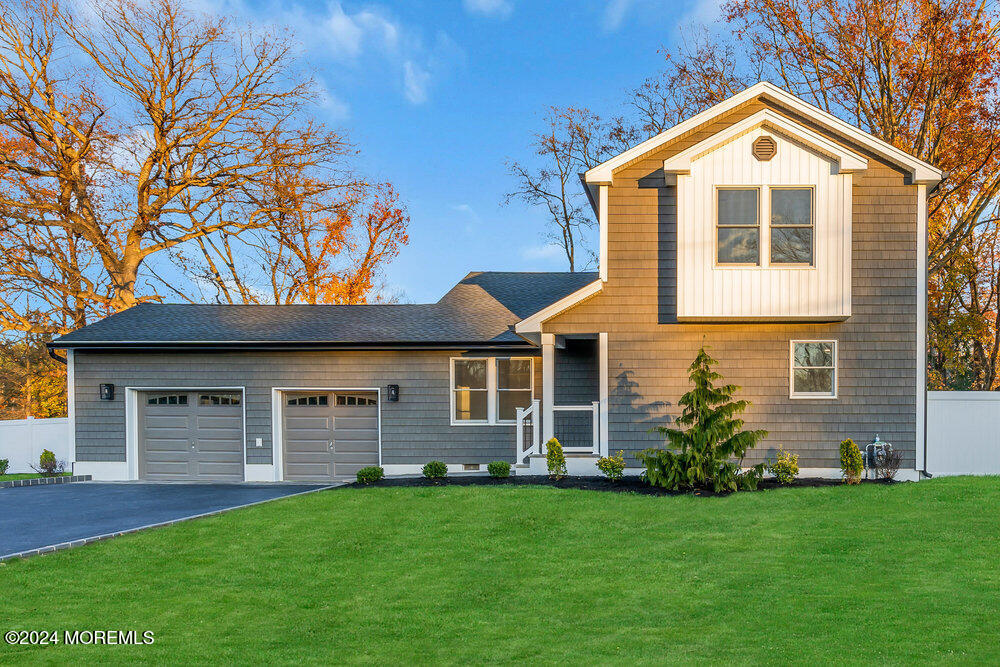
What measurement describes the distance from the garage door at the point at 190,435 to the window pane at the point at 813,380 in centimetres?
1214

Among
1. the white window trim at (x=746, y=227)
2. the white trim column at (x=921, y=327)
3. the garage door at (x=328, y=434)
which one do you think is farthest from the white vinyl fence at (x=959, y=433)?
the garage door at (x=328, y=434)

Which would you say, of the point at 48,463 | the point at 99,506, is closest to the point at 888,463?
the point at 99,506

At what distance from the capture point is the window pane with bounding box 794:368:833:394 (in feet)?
43.5

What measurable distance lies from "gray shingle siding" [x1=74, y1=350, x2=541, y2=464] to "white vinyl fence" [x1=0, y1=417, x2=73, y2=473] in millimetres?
4195

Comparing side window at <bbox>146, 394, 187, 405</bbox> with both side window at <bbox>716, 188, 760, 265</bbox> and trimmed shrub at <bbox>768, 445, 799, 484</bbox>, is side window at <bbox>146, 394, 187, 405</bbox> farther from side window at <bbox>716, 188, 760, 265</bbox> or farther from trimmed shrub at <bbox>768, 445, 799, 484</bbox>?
trimmed shrub at <bbox>768, 445, 799, 484</bbox>

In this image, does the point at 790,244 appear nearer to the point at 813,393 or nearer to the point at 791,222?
the point at 791,222

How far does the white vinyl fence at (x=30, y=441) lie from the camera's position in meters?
19.0

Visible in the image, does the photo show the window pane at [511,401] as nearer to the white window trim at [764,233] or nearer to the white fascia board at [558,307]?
the white fascia board at [558,307]

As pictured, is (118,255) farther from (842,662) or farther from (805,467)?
(842,662)

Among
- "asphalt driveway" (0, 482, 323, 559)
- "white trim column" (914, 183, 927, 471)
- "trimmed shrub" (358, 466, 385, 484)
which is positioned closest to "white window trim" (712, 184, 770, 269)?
"white trim column" (914, 183, 927, 471)

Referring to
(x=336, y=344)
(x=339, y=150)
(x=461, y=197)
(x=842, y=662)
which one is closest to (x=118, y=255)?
(x=339, y=150)

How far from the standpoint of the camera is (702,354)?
12094 millimetres

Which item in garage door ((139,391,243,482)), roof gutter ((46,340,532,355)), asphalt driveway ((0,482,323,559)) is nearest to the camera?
asphalt driveway ((0,482,323,559))

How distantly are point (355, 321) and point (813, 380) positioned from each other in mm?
10319
